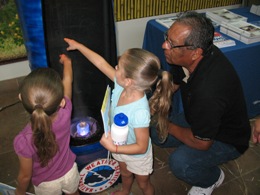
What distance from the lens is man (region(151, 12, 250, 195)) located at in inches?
47.1

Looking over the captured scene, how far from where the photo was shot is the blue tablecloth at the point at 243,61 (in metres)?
1.85

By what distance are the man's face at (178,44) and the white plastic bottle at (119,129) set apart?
0.44 m

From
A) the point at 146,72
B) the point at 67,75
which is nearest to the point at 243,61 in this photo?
the point at 146,72

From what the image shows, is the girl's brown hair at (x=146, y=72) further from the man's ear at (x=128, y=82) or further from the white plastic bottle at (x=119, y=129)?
the white plastic bottle at (x=119, y=129)

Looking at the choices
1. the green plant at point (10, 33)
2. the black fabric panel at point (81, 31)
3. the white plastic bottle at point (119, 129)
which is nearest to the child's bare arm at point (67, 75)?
the black fabric panel at point (81, 31)

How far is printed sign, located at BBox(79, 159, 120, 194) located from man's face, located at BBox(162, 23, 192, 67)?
618mm

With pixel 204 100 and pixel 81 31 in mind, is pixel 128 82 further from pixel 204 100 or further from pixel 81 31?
pixel 81 31

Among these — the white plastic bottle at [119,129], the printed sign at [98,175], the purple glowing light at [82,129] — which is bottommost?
the printed sign at [98,175]

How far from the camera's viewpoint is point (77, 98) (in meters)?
1.62

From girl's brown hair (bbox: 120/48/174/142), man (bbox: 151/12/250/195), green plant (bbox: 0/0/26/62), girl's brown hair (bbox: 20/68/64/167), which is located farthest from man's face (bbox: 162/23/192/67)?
green plant (bbox: 0/0/26/62)

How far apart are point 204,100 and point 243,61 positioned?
884 mm

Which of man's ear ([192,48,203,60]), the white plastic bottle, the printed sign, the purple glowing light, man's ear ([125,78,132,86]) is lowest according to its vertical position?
the printed sign

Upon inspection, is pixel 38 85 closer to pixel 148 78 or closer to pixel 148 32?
pixel 148 78

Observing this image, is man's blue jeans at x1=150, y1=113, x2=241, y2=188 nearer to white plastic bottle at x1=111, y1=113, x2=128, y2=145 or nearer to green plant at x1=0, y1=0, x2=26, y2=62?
white plastic bottle at x1=111, y1=113, x2=128, y2=145
